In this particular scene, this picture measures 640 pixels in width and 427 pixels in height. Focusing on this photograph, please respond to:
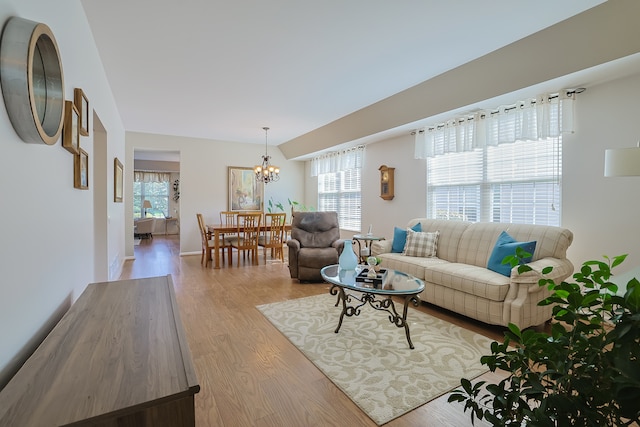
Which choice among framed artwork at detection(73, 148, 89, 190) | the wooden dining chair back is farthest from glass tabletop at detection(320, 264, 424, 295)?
the wooden dining chair back

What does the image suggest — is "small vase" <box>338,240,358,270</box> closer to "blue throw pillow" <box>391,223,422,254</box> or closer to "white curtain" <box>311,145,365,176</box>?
"blue throw pillow" <box>391,223,422,254</box>

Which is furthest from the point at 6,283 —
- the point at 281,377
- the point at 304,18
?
the point at 304,18

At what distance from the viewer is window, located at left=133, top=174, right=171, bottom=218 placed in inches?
421

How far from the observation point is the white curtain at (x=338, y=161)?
5984 millimetres

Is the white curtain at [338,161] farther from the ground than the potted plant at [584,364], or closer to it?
farther from the ground

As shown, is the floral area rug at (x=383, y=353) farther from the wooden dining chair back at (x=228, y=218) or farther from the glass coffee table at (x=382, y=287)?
the wooden dining chair back at (x=228, y=218)

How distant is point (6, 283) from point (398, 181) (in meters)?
4.83

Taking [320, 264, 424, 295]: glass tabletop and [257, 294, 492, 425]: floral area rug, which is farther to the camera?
[320, 264, 424, 295]: glass tabletop

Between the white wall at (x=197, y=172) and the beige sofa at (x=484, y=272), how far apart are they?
4613 mm

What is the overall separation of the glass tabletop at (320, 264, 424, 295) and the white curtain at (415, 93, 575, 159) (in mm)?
2062

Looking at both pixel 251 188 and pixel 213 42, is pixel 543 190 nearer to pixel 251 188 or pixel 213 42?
pixel 213 42

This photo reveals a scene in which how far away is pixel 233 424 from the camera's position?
162 centimetres

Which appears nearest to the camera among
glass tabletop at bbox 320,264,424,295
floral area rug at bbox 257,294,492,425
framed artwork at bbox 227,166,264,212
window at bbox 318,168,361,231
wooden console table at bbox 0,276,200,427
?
wooden console table at bbox 0,276,200,427

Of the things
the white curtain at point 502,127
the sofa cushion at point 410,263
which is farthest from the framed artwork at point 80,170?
the white curtain at point 502,127
